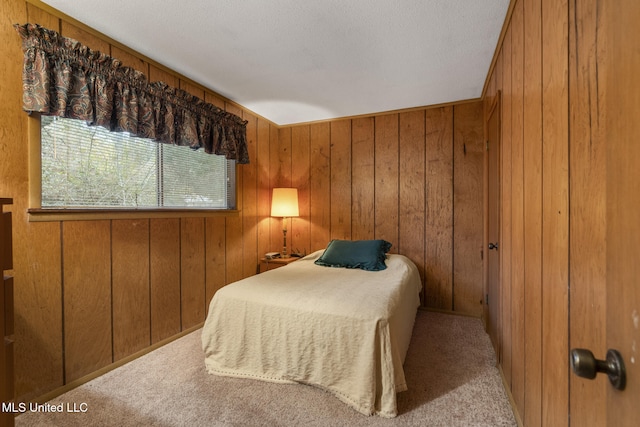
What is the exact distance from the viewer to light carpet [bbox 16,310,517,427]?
5.08ft

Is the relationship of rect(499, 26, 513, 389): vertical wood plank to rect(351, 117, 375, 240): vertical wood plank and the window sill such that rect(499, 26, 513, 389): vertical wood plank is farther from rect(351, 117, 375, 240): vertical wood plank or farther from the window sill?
the window sill

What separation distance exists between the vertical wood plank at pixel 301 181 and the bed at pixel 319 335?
1.63 metres

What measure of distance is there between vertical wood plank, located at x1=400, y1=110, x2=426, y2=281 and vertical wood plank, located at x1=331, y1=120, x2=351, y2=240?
2.12 ft

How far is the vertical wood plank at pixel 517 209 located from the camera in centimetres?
147

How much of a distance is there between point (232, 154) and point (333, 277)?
65.1 inches

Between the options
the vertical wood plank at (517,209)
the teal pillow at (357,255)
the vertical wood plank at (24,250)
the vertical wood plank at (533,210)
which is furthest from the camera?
the teal pillow at (357,255)

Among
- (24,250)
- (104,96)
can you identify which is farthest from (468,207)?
(24,250)

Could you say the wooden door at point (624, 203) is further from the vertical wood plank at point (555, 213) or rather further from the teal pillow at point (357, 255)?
the teal pillow at point (357, 255)

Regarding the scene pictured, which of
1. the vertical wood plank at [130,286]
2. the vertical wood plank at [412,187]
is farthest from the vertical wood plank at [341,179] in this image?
the vertical wood plank at [130,286]

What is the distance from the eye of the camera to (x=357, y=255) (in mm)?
2932

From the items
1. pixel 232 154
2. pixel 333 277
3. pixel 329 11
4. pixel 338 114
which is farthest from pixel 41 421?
A: pixel 338 114

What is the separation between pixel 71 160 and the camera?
1883 mm

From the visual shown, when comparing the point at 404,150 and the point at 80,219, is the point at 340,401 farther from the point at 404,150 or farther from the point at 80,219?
the point at 404,150

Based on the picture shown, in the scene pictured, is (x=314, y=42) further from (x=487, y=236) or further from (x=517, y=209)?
(x=487, y=236)
